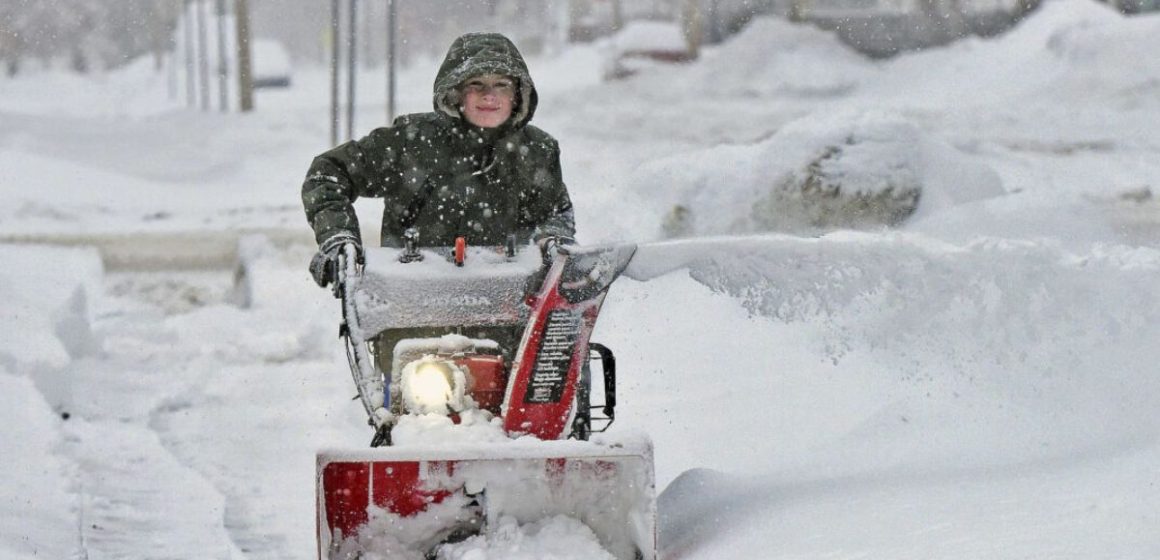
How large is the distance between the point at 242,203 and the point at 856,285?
12570 millimetres

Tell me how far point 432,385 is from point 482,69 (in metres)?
1.16

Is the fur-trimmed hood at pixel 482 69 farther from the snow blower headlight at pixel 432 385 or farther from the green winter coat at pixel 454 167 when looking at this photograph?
the snow blower headlight at pixel 432 385

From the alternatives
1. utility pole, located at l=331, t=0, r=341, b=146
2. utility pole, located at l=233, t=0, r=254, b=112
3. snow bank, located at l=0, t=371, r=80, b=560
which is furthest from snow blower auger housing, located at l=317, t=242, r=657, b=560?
utility pole, located at l=233, t=0, r=254, b=112

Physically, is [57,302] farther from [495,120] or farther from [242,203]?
[242,203]

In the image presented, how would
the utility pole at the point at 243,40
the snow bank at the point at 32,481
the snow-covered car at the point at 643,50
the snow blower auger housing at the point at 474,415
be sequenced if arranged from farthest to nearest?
the snow-covered car at the point at 643,50 → the utility pole at the point at 243,40 → the snow bank at the point at 32,481 → the snow blower auger housing at the point at 474,415

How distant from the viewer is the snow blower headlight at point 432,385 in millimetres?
3934

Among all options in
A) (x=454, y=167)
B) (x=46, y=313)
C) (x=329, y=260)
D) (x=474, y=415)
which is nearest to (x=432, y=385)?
(x=474, y=415)

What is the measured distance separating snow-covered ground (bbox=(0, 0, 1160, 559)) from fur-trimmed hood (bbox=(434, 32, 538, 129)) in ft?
2.25

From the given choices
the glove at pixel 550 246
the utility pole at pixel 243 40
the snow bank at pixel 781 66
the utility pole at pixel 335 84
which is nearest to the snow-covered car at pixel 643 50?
the snow bank at pixel 781 66

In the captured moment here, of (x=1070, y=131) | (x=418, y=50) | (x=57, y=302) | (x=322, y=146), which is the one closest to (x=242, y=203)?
(x=322, y=146)

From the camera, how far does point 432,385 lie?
155 inches

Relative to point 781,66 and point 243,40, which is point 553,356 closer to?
point 243,40

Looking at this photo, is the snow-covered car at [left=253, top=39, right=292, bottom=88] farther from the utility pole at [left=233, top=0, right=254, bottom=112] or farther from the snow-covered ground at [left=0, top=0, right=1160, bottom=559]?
the snow-covered ground at [left=0, top=0, right=1160, bottom=559]

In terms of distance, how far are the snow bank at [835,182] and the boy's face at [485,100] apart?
15.8 feet
